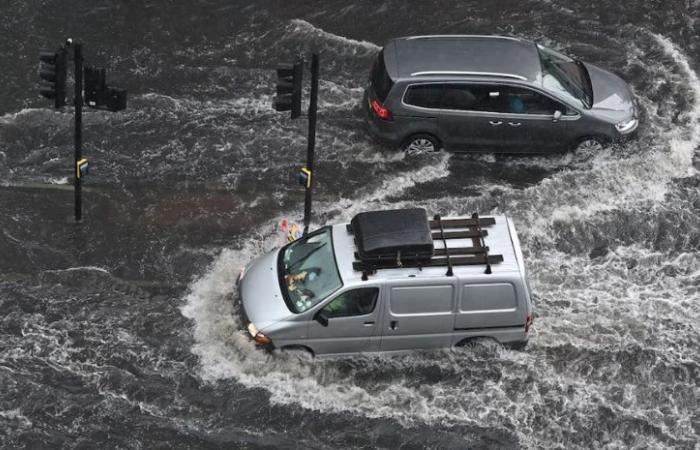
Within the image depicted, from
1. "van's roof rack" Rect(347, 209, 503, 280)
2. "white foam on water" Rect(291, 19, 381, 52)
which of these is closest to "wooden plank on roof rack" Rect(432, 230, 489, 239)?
"van's roof rack" Rect(347, 209, 503, 280)

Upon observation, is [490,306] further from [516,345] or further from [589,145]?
[589,145]

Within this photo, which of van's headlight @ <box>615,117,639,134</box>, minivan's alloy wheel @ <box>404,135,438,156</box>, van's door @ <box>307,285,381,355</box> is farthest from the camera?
minivan's alloy wheel @ <box>404,135,438,156</box>

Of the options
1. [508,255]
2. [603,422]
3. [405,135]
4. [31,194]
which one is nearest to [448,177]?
[405,135]

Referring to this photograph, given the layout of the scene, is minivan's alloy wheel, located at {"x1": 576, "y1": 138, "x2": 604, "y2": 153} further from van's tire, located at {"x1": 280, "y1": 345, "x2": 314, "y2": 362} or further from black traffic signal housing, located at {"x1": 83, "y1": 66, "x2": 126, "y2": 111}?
black traffic signal housing, located at {"x1": 83, "y1": 66, "x2": 126, "y2": 111}

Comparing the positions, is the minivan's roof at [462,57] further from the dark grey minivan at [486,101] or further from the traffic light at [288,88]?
the traffic light at [288,88]

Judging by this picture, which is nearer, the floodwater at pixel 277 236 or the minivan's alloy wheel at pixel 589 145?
the floodwater at pixel 277 236

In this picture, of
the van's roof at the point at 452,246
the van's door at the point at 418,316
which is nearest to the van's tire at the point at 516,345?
the van's door at the point at 418,316
